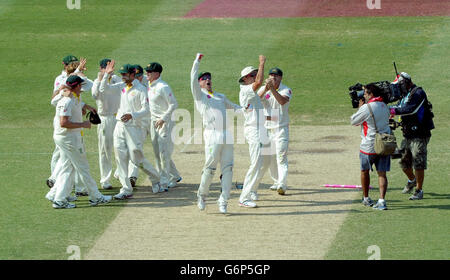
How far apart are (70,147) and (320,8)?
50.3ft

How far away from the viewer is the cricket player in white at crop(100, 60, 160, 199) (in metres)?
13.0

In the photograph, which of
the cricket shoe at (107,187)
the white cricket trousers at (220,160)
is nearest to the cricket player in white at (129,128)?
the cricket shoe at (107,187)

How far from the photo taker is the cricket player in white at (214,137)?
466 inches

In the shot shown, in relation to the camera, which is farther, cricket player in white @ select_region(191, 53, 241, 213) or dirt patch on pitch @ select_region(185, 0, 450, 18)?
dirt patch on pitch @ select_region(185, 0, 450, 18)

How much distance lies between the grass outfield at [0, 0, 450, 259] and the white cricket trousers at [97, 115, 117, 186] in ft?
3.09

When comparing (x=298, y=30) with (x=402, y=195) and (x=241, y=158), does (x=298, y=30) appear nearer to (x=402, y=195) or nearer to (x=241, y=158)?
(x=241, y=158)

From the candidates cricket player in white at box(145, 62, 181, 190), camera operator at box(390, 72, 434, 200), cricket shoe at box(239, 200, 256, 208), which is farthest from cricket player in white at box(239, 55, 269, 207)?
camera operator at box(390, 72, 434, 200)

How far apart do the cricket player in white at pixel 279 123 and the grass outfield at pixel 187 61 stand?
4.72 feet

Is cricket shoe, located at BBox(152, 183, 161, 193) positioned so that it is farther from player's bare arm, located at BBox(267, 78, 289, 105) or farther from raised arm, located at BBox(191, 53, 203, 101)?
player's bare arm, located at BBox(267, 78, 289, 105)

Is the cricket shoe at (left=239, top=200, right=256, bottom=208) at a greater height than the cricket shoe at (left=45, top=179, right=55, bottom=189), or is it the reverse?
the cricket shoe at (left=45, top=179, right=55, bottom=189)

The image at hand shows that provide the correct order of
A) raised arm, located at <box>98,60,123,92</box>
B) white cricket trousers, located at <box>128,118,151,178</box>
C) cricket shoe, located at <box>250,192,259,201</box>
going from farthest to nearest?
white cricket trousers, located at <box>128,118,151,178</box> → raised arm, located at <box>98,60,123,92</box> → cricket shoe, located at <box>250,192,259,201</box>

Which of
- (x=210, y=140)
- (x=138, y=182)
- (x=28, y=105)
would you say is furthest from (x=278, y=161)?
(x=28, y=105)

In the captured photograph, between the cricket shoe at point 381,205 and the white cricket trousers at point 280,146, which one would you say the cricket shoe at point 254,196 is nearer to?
the white cricket trousers at point 280,146

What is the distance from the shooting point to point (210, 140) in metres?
11.9
